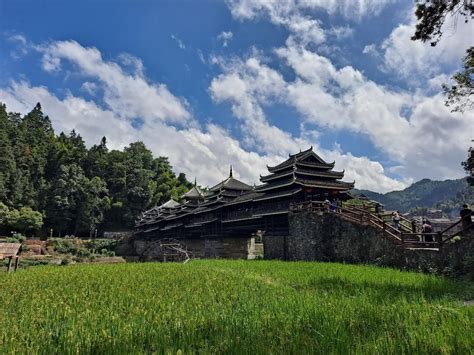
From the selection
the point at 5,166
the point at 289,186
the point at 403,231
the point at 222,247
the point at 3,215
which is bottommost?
the point at 222,247

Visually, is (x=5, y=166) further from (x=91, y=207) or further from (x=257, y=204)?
(x=257, y=204)

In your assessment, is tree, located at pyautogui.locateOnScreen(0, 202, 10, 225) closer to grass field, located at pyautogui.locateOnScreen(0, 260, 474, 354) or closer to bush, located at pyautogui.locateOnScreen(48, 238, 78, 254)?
bush, located at pyautogui.locateOnScreen(48, 238, 78, 254)

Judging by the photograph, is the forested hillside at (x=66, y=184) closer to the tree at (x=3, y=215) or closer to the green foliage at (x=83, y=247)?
the tree at (x=3, y=215)

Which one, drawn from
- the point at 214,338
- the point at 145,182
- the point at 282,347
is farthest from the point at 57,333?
the point at 145,182

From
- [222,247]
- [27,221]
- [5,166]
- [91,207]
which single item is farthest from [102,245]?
[222,247]

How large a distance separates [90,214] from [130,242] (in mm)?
10862

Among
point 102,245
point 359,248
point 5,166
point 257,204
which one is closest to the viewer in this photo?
point 359,248

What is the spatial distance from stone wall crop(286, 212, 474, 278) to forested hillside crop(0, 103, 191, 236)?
151 feet

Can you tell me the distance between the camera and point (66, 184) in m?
60.4

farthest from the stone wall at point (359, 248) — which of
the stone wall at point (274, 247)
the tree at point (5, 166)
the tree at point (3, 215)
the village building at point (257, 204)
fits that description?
the tree at point (5, 166)

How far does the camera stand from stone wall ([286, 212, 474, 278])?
1161cm

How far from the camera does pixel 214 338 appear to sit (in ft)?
13.3

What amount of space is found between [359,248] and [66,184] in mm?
57563

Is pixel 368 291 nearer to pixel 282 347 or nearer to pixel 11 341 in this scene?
pixel 282 347
